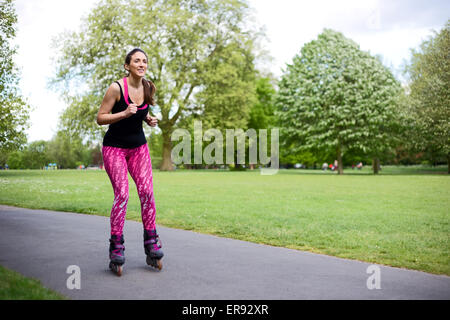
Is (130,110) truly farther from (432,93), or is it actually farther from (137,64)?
(432,93)

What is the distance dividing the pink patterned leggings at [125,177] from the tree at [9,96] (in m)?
9.14

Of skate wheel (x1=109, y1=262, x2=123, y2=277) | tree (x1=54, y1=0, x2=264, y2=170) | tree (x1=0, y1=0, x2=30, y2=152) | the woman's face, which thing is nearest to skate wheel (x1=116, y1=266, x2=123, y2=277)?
skate wheel (x1=109, y1=262, x2=123, y2=277)

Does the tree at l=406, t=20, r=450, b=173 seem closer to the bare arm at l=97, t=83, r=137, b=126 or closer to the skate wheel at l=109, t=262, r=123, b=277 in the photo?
the bare arm at l=97, t=83, r=137, b=126

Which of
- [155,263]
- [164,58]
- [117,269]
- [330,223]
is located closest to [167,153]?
[164,58]

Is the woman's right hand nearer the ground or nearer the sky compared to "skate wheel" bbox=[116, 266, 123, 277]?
nearer the sky

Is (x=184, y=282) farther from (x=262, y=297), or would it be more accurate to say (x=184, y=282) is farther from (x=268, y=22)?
(x=268, y=22)

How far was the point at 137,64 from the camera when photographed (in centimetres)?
415

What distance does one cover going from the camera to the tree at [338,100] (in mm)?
32781

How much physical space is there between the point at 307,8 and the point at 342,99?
20.8 meters

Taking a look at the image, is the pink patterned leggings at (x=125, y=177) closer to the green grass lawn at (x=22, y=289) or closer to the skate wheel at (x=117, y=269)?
the skate wheel at (x=117, y=269)

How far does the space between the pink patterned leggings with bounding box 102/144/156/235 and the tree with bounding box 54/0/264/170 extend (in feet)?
95.8

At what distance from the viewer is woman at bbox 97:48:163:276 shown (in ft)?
13.2
